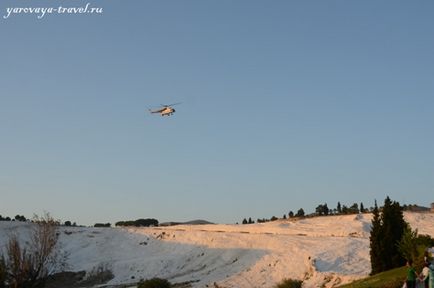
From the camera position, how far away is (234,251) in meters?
60.8

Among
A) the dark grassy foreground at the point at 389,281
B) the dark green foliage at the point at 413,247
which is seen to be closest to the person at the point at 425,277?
the dark grassy foreground at the point at 389,281

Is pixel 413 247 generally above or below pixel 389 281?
above

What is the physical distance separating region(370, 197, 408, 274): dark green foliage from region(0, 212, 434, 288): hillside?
16.9ft

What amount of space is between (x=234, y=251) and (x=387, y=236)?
1091 inches

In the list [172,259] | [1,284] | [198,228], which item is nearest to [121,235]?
[198,228]

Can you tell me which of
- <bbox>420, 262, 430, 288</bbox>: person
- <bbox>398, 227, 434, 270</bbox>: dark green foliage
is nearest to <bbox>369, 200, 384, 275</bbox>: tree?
<bbox>398, 227, 434, 270</bbox>: dark green foliage

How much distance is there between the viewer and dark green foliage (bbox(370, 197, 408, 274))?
1364 inches

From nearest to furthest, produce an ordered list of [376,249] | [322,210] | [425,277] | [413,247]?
1. [425,277]
2. [413,247]
3. [376,249]
4. [322,210]

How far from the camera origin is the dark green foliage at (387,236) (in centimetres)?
3466

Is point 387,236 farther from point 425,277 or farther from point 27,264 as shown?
point 27,264

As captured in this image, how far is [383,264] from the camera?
34812mm

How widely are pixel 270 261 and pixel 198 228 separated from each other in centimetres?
2717

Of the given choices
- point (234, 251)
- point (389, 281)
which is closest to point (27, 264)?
point (234, 251)

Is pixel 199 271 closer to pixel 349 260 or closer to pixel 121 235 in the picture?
pixel 349 260
